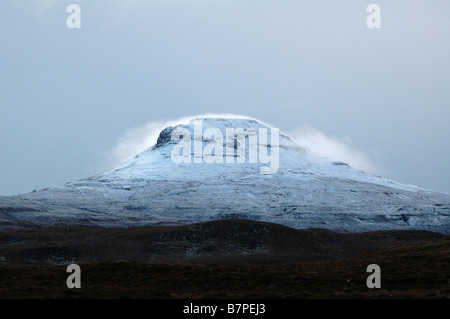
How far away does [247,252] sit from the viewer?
77.5 meters

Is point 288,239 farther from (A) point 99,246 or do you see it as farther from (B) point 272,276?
(B) point 272,276

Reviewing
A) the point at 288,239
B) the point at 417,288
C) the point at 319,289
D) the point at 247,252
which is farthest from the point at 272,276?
the point at 288,239

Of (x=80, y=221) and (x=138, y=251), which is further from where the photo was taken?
(x=80, y=221)

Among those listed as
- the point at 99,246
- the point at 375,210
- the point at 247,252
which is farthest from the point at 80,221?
the point at 375,210

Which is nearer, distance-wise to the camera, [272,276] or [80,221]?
[272,276]

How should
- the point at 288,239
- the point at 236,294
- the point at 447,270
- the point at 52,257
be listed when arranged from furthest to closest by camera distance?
the point at 288,239 → the point at 52,257 → the point at 447,270 → the point at 236,294

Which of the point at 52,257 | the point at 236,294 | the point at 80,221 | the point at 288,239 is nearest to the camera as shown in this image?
the point at 236,294

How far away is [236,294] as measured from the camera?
38.7 meters

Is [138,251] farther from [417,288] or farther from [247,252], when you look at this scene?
[417,288]
